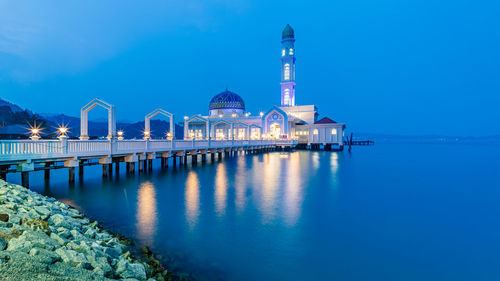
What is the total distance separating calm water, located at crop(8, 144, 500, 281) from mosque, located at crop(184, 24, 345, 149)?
1432 inches

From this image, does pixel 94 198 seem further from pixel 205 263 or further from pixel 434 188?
pixel 434 188

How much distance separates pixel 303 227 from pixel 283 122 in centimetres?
4827

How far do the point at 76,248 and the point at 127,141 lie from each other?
1365 cm

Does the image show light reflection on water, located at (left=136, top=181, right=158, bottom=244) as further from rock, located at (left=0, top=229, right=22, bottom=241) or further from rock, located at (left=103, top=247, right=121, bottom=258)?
rock, located at (left=0, top=229, right=22, bottom=241)

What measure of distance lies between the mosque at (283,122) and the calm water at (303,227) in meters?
36.4

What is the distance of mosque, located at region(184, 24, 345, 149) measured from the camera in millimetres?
56000

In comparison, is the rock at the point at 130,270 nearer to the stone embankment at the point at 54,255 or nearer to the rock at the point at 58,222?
the stone embankment at the point at 54,255

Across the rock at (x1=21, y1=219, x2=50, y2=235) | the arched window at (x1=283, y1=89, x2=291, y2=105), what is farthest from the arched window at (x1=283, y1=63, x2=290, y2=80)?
the rock at (x1=21, y1=219, x2=50, y2=235)

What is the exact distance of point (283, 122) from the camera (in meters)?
56.8

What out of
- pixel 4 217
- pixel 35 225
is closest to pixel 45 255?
pixel 35 225

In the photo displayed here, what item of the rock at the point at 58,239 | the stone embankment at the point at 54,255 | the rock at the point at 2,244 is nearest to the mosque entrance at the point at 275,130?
the stone embankment at the point at 54,255

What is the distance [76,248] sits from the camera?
484cm

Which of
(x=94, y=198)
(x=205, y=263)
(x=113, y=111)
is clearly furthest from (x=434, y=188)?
(x=113, y=111)

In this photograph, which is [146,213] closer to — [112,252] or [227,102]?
[112,252]
